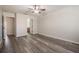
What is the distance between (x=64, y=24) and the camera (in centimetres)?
586

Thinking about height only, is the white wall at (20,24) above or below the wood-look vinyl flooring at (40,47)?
above

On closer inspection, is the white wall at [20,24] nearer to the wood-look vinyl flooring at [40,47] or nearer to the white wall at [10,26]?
the white wall at [10,26]

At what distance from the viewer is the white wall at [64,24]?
16.6 feet

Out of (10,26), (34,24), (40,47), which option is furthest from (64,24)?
(10,26)

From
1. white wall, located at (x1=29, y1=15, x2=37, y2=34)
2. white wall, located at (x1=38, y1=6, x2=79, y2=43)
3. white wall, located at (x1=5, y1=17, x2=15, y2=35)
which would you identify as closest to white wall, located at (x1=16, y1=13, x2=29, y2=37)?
white wall, located at (x1=5, y1=17, x2=15, y2=35)

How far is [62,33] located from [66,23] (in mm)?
854

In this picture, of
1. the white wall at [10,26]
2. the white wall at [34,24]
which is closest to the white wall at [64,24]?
the white wall at [34,24]

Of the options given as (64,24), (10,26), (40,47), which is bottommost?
(40,47)

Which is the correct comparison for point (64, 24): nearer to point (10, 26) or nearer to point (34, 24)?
point (34, 24)

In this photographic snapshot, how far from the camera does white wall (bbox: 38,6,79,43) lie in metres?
5.07

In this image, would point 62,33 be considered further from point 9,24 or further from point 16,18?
point 9,24

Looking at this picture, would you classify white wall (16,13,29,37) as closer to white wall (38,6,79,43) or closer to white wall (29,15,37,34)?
white wall (29,15,37,34)
